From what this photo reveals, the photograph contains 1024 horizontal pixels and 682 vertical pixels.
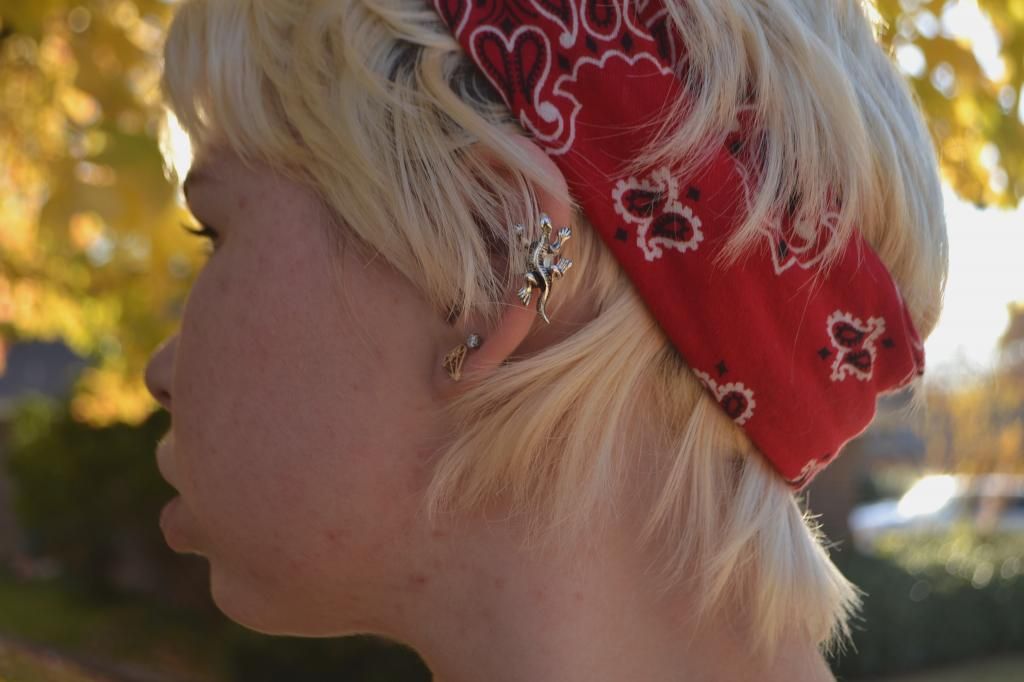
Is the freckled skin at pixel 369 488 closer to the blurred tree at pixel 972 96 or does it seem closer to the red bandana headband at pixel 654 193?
the red bandana headband at pixel 654 193

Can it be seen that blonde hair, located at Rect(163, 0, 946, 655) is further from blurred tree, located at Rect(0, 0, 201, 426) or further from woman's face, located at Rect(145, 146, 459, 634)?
blurred tree, located at Rect(0, 0, 201, 426)

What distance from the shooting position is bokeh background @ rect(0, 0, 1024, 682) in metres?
2.84

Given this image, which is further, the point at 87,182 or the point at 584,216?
the point at 87,182

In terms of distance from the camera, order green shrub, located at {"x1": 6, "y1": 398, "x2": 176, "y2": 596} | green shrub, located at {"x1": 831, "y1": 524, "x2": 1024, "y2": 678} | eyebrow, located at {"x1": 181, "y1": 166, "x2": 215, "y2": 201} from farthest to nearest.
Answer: green shrub, located at {"x1": 6, "y1": 398, "x2": 176, "y2": 596}
green shrub, located at {"x1": 831, "y1": 524, "x2": 1024, "y2": 678}
eyebrow, located at {"x1": 181, "y1": 166, "x2": 215, "y2": 201}

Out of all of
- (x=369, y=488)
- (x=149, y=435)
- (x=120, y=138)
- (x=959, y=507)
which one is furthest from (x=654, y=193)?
(x=959, y=507)

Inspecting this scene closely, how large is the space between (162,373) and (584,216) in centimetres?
66

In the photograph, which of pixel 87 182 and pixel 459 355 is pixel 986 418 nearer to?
pixel 87 182

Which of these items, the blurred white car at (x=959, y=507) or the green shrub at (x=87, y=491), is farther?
the blurred white car at (x=959, y=507)

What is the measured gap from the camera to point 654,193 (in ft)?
4.08

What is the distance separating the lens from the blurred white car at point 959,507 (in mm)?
13352

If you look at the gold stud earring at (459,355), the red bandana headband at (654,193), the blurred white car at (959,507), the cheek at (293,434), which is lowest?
the blurred white car at (959,507)

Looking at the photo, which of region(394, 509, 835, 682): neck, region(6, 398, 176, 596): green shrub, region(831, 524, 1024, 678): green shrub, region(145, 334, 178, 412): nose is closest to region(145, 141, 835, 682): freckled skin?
region(394, 509, 835, 682): neck

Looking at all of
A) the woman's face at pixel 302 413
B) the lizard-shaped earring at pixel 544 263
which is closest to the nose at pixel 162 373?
the woman's face at pixel 302 413

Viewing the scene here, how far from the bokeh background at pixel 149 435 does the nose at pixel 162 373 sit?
0.59m
